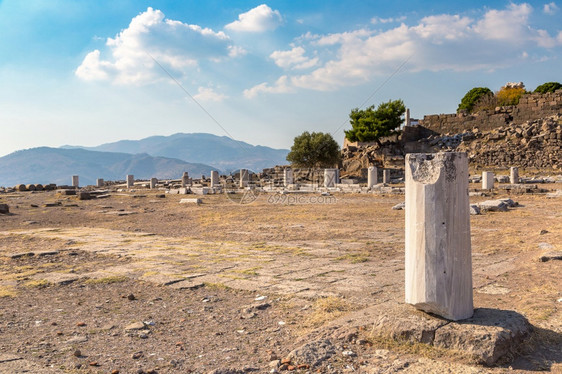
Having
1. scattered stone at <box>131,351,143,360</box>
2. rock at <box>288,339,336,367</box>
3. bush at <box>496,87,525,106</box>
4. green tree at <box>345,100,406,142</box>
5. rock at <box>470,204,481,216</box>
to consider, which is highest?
bush at <box>496,87,525,106</box>

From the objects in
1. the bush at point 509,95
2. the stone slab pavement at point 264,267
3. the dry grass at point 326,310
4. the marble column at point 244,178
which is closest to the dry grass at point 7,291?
the stone slab pavement at point 264,267

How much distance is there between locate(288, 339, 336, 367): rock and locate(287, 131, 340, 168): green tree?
117 ft

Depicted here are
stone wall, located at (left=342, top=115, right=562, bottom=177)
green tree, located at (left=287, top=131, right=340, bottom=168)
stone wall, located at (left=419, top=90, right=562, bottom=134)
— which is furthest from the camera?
stone wall, located at (left=419, top=90, right=562, bottom=134)

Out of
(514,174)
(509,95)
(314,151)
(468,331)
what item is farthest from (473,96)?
(468,331)

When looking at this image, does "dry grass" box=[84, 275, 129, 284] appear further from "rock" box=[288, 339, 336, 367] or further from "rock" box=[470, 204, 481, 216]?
"rock" box=[470, 204, 481, 216]

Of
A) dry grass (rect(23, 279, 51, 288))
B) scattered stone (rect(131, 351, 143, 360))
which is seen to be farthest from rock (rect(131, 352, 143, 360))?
dry grass (rect(23, 279, 51, 288))

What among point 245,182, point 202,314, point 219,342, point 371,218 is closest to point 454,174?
point 219,342

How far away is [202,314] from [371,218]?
9.67 metres

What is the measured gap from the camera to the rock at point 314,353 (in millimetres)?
3645

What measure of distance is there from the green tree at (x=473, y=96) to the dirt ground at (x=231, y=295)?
53275mm

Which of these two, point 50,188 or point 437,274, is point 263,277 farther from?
point 50,188

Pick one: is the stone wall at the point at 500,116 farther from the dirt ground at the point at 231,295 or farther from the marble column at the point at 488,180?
the dirt ground at the point at 231,295

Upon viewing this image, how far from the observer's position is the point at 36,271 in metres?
7.20

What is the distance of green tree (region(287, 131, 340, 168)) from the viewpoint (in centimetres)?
3941
